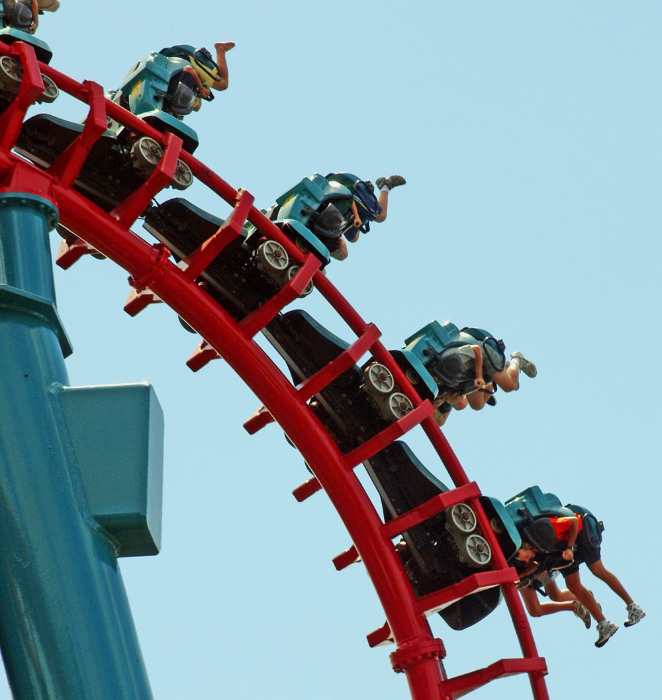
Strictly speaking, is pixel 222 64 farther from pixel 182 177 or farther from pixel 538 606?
pixel 538 606

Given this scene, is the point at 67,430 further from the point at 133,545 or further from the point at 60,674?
the point at 60,674

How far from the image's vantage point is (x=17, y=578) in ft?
7.95

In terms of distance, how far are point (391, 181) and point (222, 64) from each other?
5.91 ft

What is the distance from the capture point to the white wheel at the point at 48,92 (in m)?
7.38

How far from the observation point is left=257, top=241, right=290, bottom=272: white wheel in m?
8.81

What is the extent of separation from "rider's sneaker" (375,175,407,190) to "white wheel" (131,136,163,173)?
2392 millimetres

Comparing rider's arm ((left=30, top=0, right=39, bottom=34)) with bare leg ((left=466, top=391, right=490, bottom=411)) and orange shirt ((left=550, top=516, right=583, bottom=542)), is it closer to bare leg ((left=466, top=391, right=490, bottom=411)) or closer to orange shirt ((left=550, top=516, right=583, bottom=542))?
bare leg ((left=466, top=391, right=490, bottom=411))

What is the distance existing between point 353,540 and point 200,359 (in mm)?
2048

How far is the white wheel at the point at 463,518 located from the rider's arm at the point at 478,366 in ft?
3.87

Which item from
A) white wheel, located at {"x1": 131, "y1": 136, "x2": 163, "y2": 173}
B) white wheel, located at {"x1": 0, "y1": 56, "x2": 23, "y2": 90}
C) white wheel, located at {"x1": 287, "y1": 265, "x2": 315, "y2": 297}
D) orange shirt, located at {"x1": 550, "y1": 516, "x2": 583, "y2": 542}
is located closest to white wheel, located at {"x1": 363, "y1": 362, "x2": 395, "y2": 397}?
white wheel, located at {"x1": 287, "y1": 265, "x2": 315, "y2": 297}

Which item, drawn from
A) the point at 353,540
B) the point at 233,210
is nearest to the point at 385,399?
the point at 353,540

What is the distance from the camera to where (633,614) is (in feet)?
32.4

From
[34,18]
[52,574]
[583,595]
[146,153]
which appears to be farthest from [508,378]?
[52,574]

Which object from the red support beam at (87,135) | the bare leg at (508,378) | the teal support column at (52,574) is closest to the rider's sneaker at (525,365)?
the bare leg at (508,378)
